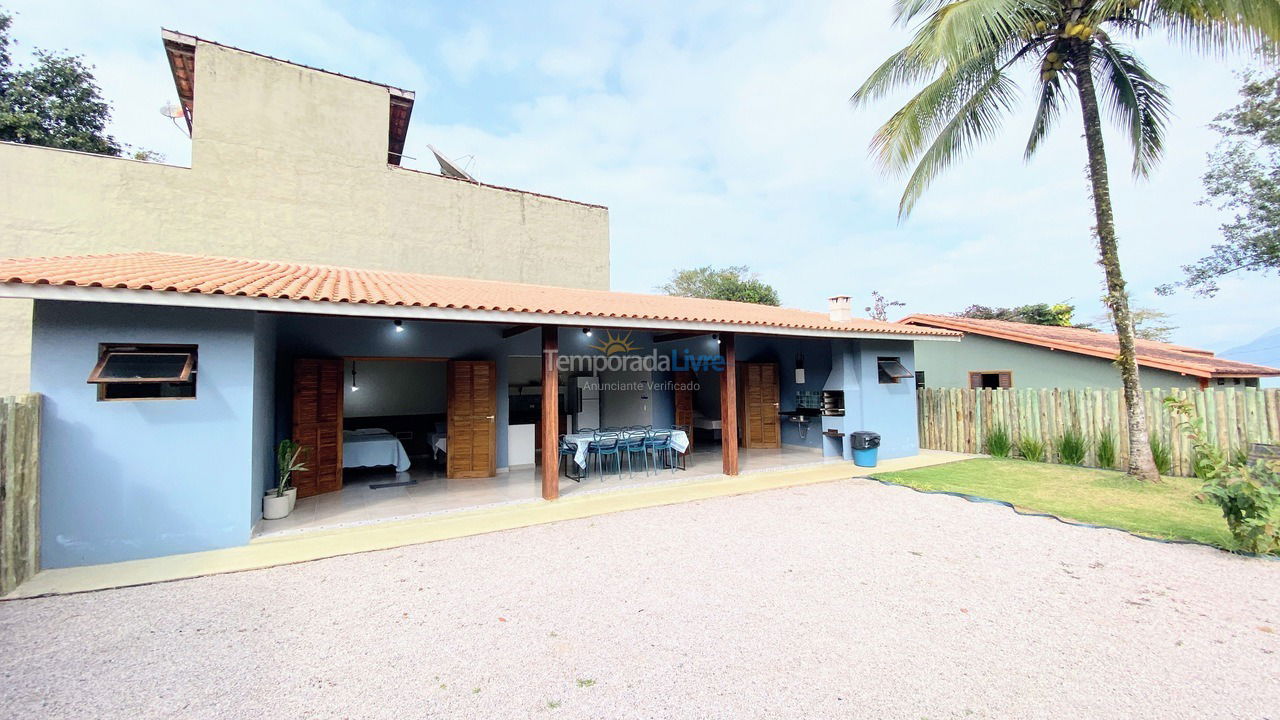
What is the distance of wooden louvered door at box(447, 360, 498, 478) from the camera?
8977 mm

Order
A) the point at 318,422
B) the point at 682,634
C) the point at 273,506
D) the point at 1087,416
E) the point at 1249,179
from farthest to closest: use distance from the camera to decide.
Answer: the point at 1249,179 → the point at 1087,416 → the point at 318,422 → the point at 273,506 → the point at 682,634

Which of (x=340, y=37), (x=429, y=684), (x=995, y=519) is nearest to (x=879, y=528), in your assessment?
(x=995, y=519)

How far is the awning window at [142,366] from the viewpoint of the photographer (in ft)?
15.8

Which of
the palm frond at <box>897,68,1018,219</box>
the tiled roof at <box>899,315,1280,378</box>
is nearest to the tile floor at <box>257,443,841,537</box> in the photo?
the palm frond at <box>897,68,1018,219</box>

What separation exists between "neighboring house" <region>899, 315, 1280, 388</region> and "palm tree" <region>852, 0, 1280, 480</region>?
15.6 ft

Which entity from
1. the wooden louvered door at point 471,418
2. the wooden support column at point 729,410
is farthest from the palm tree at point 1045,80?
the wooden louvered door at point 471,418

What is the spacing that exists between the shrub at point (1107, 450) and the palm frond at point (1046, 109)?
5.75 m

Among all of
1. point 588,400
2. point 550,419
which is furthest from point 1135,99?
point 588,400

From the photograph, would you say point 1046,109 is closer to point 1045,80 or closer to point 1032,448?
point 1045,80

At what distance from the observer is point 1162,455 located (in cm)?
865

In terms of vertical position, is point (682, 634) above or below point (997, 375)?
below

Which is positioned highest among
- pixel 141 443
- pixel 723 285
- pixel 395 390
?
pixel 723 285

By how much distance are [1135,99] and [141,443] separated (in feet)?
49.9

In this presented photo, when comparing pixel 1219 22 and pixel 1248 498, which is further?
pixel 1219 22
